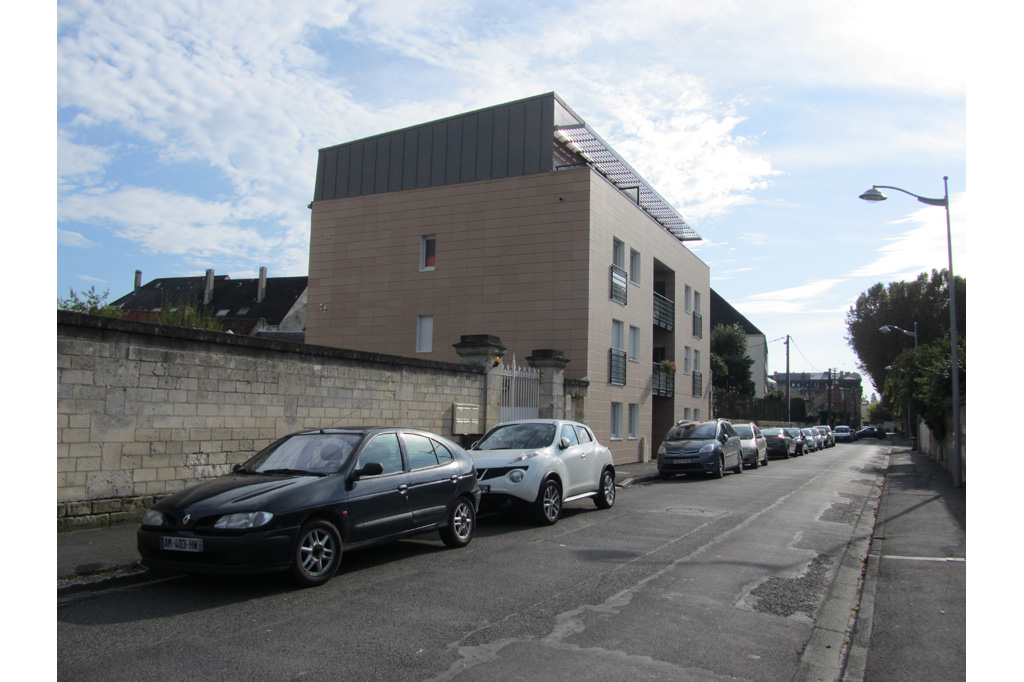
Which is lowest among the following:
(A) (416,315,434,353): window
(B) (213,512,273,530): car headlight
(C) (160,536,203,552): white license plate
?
(C) (160,536,203,552): white license plate

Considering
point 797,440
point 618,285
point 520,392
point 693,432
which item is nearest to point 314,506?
point 520,392

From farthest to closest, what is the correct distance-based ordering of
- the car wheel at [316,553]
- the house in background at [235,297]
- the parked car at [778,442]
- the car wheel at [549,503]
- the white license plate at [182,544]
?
1. the house in background at [235,297]
2. the parked car at [778,442]
3. the car wheel at [549,503]
4. the car wheel at [316,553]
5. the white license plate at [182,544]

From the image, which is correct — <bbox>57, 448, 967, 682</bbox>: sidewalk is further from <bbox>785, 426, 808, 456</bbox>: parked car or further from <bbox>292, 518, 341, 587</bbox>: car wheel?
<bbox>785, 426, 808, 456</bbox>: parked car

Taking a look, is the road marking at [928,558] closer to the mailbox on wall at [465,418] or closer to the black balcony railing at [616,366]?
the mailbox on wall at [465,418]

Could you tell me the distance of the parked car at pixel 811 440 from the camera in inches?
1667

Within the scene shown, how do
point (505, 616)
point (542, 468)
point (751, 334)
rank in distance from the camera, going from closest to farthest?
point (505, 616) < point (542, 468) < point (751, 334)

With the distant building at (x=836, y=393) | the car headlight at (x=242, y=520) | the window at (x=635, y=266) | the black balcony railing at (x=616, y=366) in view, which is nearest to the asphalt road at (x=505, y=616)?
the car headlight at (x=242, y=520)

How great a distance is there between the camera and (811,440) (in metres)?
44.3

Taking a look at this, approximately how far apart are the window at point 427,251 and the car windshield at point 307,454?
1670 centimetres

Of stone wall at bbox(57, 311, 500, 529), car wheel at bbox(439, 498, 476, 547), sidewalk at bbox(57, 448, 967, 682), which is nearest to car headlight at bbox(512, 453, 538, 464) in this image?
car wheel at bbox(439, 498, 476, 547)

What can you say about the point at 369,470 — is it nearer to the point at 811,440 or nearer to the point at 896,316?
the point at 811,440

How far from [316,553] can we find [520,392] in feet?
40.3

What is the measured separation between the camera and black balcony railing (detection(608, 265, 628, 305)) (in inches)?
946

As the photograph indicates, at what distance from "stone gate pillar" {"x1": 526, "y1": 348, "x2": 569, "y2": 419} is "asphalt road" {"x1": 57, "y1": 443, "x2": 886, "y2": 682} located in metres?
9.73
